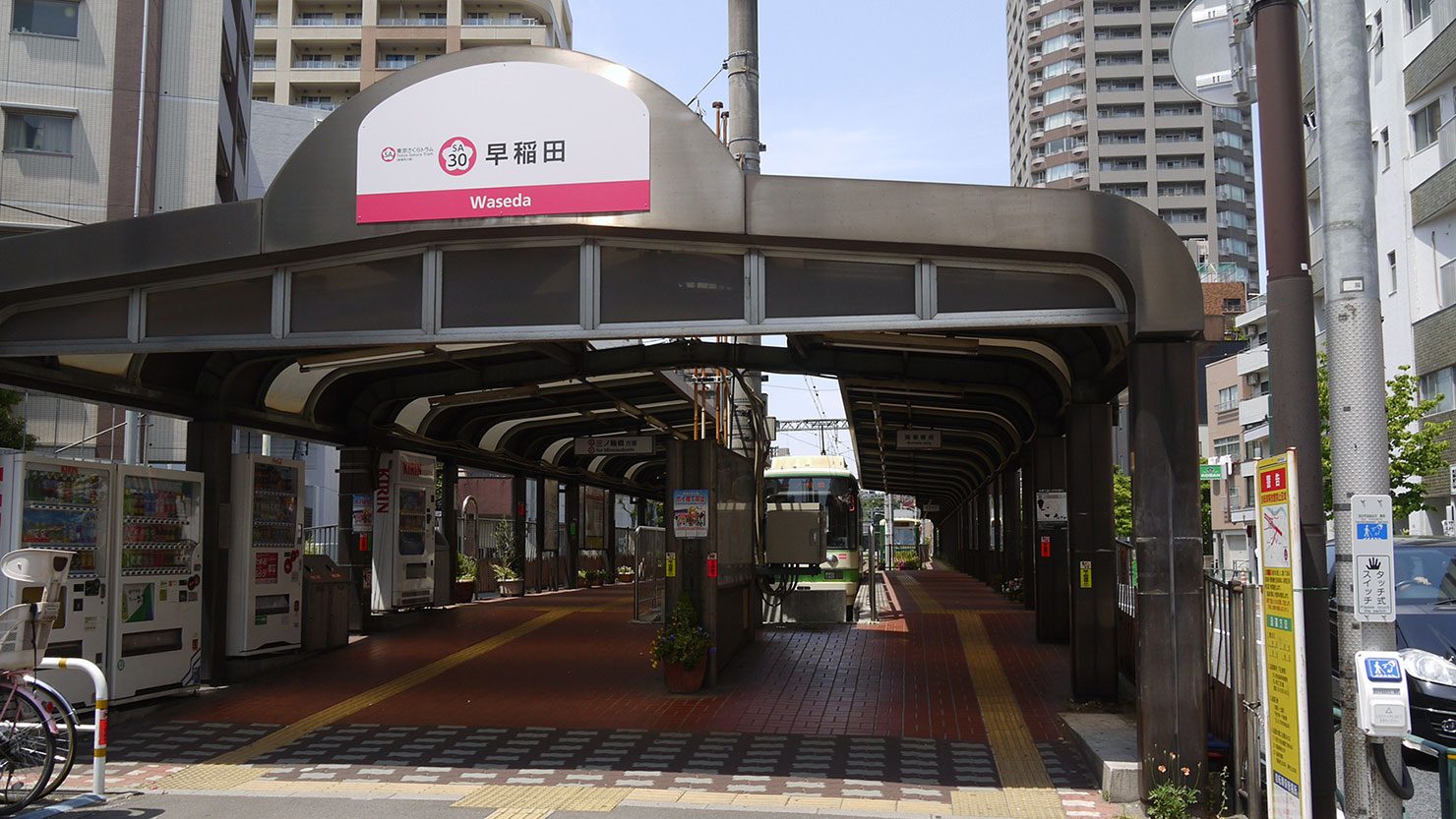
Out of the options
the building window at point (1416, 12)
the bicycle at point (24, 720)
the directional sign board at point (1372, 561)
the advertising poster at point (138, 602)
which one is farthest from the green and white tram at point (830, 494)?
the building window at point (1416, 12)

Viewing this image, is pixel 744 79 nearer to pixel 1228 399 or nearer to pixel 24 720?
pixel 24 720

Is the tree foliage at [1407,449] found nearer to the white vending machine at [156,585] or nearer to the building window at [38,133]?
the white vending machine at [156,585]

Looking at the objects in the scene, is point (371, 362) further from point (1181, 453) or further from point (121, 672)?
point (1181, 453)

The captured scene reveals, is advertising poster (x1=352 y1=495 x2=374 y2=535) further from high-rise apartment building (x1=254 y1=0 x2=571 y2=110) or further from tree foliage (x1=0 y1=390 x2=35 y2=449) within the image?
high-rise apartment building (x1=254 y1=0 x2=571 y2=110)

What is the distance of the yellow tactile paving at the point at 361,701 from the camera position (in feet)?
33.0

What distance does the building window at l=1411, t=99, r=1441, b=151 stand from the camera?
2734 cm

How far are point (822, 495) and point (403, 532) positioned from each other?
807cm

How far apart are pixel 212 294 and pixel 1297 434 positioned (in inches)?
337

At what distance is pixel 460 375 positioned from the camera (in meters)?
16.7

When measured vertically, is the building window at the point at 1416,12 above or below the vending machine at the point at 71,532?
above

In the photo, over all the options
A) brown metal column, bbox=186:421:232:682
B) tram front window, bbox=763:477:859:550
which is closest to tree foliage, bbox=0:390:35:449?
brown metal column, bbox=186:421:232:682

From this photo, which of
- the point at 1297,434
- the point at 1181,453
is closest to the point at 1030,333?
the point at 1181,453

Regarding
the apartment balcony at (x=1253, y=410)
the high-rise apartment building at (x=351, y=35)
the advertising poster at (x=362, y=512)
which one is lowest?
the advertising poster at (x=362, y=512)

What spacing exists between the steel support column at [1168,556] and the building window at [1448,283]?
70.9 ft
